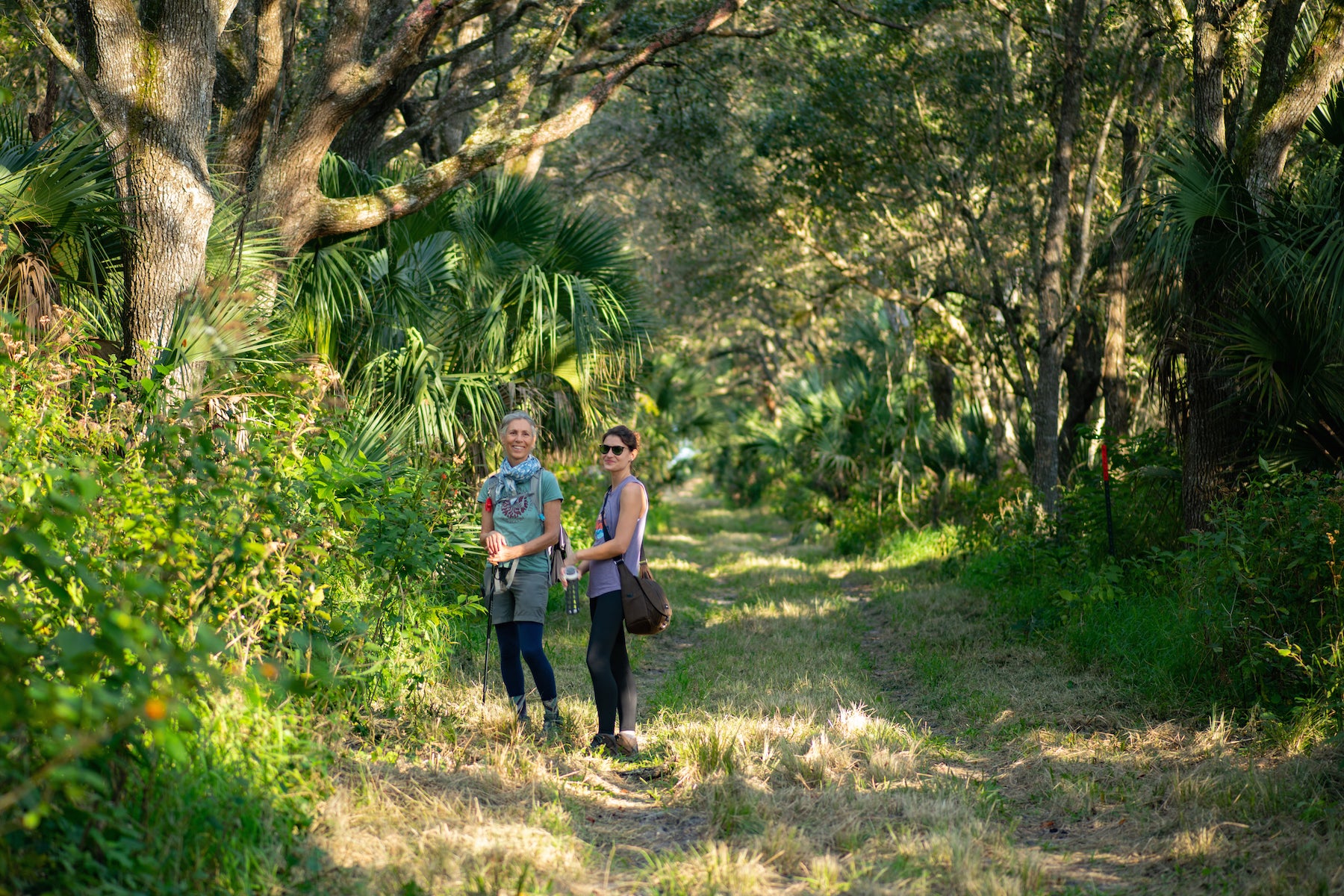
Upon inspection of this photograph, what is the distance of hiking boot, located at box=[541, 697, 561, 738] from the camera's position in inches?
227

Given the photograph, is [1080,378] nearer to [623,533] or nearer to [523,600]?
[623,533]

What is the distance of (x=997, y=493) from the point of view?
12.9 meters

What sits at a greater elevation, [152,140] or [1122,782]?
[152,140]

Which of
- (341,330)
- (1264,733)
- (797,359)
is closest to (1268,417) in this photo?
(1264,733)

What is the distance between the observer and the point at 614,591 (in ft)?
18.6

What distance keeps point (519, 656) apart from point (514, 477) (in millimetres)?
970

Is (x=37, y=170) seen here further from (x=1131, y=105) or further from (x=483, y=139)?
(x=1131, y=105)

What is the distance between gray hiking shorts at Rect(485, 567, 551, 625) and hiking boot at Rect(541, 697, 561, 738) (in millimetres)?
462

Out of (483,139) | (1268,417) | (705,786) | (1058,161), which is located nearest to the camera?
(705,786)

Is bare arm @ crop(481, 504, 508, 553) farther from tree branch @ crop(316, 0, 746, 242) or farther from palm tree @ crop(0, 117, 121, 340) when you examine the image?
tree branch @ crop(316, 0, 746, 242)

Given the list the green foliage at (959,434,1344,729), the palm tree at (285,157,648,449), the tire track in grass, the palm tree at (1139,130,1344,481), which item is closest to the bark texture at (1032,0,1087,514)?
the green foliage at (959,434,1344,729)

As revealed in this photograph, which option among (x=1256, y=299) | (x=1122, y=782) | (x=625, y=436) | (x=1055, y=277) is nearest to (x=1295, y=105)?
(x=1256, y=299)

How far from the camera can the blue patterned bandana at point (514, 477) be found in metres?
5.83

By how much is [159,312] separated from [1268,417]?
7.39 m
